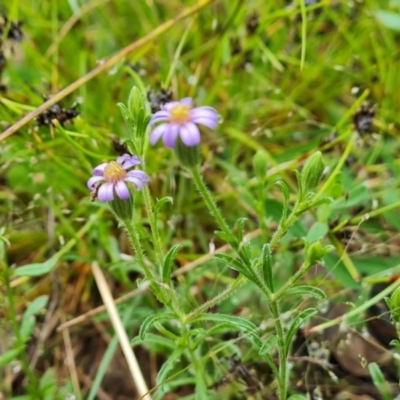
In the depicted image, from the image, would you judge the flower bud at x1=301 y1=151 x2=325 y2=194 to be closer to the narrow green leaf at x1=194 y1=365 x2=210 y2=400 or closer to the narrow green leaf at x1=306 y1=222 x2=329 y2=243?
the narrow green leaf at x1=306 y1=222 x2=329 y2=243

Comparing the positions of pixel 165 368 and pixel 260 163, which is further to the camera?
pixel 260 163

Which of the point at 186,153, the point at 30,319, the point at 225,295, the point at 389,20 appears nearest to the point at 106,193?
the point at 186,153

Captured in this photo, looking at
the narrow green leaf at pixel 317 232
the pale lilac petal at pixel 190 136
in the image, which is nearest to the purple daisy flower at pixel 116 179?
the pale lilac petal at pixel 190 136

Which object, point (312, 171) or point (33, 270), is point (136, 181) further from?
point (33, 270)

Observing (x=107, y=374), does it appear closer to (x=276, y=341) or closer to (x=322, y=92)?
(x=276, y=341)

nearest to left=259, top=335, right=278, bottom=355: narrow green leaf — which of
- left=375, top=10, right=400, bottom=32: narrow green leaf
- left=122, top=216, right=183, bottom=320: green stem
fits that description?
left=122, top=216, right=183, bottom=320: green stem
